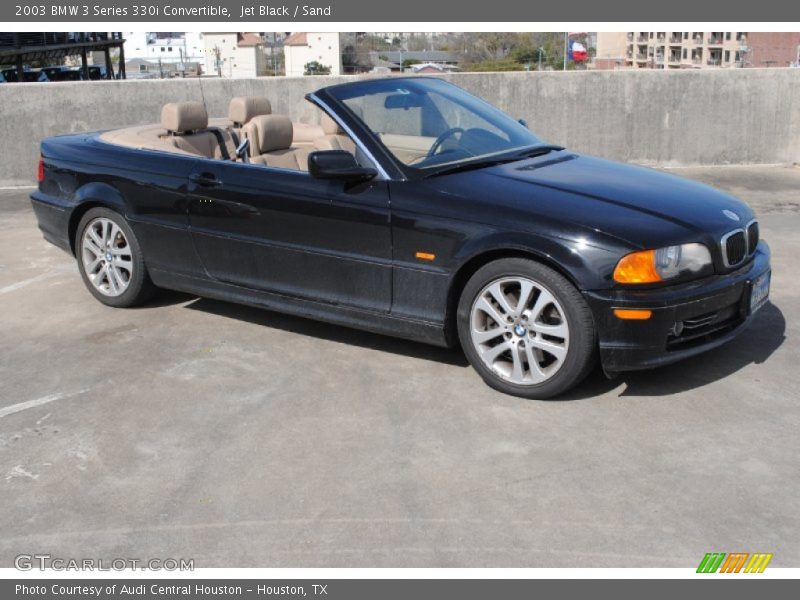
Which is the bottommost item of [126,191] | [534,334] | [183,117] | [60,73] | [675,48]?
[534,334]

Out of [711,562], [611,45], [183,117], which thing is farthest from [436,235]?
[611,45]

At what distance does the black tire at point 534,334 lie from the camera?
4.46 m

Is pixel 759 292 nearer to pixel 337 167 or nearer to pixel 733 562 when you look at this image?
pixel 733 562

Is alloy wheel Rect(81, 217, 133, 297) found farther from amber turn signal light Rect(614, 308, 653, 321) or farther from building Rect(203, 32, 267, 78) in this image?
building Rect(203, 32, 267, 78)

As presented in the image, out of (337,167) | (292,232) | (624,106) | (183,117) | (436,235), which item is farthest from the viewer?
(624,106)

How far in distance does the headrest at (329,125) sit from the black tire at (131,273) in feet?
4.98

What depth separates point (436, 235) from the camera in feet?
15.8

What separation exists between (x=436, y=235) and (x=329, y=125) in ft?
3.73

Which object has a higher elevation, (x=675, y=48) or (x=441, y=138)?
(x=675, y=48)

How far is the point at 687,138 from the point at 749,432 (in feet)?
28.9

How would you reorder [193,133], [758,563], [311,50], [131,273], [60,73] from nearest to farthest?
[758,563]
[131,273]
[193,133]
[311,50]
[60,73]

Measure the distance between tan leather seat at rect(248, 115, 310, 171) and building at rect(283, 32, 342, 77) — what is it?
2301 centimetres

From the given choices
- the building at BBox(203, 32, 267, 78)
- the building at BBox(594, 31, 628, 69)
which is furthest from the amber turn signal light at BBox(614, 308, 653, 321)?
the building at BBox(594, 31, 628, 69)

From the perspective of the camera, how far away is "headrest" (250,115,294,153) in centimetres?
595
